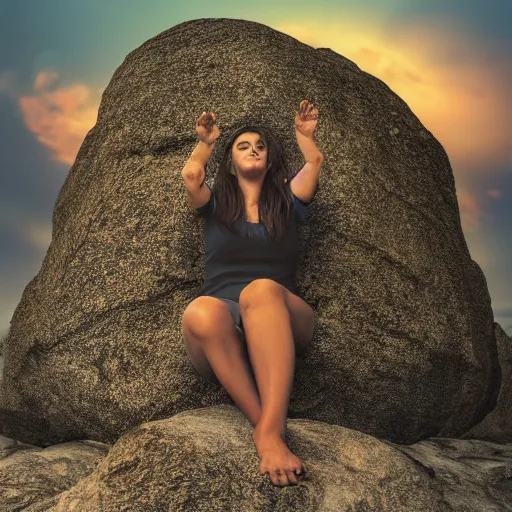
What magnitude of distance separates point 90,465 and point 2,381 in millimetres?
1214

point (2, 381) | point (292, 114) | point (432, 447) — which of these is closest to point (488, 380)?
point (432, 447)

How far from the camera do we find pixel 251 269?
163 inches

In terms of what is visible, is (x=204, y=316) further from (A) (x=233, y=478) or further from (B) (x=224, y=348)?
(A) (x=233, y=478)

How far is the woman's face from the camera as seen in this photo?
422cm

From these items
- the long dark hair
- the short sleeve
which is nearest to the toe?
the long dark hair

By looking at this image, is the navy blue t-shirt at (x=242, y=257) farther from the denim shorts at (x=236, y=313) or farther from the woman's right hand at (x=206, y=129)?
the woman's right hand at (x=206, y=129)

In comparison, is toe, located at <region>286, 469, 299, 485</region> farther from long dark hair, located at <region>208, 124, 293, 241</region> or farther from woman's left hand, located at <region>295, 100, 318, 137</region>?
woman's left hand, located at <region>295, 100, 318, 137</region>

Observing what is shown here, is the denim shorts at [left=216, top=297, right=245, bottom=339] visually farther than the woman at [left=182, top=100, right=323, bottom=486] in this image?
Yes

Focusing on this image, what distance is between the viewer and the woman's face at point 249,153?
13.9 ft

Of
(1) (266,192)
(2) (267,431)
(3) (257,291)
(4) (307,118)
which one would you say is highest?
(4) (307,118)

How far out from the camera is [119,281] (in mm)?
4539

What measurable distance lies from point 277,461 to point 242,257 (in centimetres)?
116

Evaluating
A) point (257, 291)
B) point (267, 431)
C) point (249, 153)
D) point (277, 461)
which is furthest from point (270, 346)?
point (249, 153)

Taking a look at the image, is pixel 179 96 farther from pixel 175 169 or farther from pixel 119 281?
pixel 119 281
